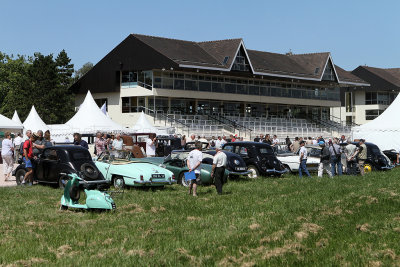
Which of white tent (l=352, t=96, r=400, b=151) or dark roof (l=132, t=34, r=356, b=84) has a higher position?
dark roof (l=132, t=34, r=356, b=84)

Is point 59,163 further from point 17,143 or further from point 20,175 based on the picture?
point 17,143

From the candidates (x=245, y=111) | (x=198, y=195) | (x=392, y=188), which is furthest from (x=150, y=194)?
(x=245, y=111)

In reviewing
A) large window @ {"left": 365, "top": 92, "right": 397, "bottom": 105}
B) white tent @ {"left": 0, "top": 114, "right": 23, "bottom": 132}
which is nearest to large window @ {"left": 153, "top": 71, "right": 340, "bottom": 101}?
large window @ {"left": 365, "top": 92, "right": 397, "bottom": 105}

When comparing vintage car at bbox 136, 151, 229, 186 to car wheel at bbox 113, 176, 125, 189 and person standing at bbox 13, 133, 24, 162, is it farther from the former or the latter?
person standing at bbox 13, 133, 24, 162

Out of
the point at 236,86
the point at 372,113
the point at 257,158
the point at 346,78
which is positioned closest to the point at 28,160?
the point at 257,158

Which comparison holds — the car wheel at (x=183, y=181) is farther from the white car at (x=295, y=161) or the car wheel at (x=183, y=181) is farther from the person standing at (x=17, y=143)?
the person standing at (x=17, y=143)

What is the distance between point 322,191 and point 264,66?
1901 inches

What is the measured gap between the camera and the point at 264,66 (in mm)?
65500

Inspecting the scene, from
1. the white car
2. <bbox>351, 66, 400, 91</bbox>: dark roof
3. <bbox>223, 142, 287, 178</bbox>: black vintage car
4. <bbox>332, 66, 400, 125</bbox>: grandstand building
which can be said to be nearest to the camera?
<bbox>223, 142, 287, 178</bbox>: black vintage car

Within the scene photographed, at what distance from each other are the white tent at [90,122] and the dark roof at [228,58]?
54.2ft

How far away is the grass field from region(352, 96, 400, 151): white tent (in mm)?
22844

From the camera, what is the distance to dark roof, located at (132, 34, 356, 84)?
57344 mm

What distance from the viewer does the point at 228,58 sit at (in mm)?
60312

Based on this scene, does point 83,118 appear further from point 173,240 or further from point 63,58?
point 63,58
